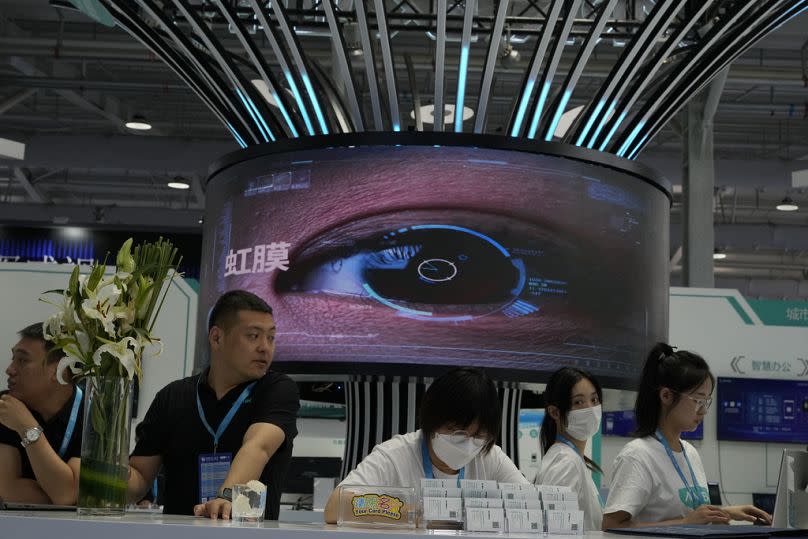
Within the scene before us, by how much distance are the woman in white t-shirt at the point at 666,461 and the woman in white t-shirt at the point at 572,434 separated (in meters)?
0.35

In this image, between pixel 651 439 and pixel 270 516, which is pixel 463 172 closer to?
pixel 651 439

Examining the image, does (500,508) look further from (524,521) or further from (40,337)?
(40,337)

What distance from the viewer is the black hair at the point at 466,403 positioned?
3.20m

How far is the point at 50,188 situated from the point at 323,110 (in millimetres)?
15199

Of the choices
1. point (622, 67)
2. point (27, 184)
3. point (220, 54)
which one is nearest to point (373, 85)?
point (220, 54)

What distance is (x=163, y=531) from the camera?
238 cm

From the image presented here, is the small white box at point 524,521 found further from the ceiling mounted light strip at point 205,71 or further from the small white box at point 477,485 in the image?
the ceiling mounted light strip at point 205,71

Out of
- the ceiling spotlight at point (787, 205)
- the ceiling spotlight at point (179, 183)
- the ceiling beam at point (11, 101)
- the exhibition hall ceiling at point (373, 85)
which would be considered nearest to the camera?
the exhibition hall ceiling at point (373, 85)

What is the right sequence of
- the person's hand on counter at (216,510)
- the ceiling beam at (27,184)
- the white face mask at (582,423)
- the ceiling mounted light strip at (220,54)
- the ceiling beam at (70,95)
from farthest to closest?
the ceiling beam at (27,184) < the ceiling beam at (70,95) < the ceiling mounted light strip at (220,54) < the white face mask at (582,423) < the person's hand on counter at (216,510)

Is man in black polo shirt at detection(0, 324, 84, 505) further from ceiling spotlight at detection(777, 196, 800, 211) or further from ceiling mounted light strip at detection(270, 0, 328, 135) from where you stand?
ceiling spotlight at detection(777, 196, 800, 211)

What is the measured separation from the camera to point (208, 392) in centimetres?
357

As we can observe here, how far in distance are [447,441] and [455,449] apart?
3 centimetres

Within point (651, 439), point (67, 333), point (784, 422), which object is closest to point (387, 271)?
point (651, 439)

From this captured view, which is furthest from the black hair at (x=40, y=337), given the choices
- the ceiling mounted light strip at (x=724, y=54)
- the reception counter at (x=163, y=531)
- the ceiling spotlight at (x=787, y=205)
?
the ceiling spotlight at (x=787, y=205)
